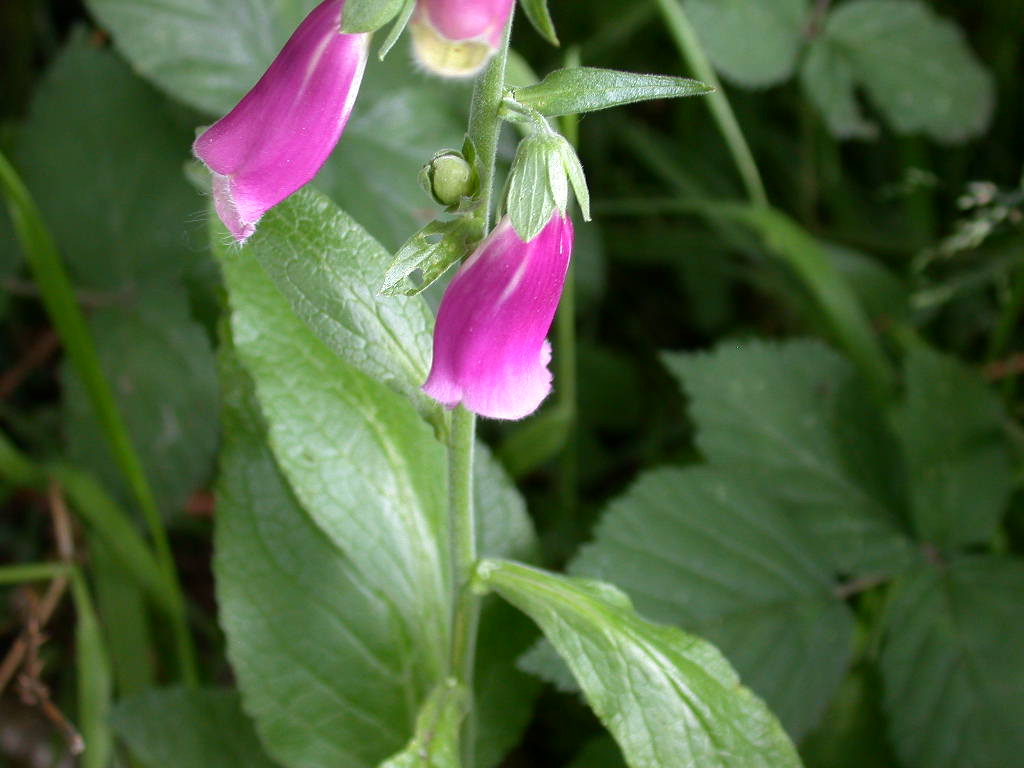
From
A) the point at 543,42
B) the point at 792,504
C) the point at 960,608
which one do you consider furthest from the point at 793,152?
the point at 960,608

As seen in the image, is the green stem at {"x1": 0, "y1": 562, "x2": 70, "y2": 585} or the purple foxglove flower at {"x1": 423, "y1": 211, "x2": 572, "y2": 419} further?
the green stem at {"x1": 0, "y1": 562, "x2": 70, "y2": 585}

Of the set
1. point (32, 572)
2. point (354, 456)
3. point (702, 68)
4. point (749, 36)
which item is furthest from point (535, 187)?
point (749, 36)

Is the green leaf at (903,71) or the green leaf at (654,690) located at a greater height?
the green leaf at (903,71)

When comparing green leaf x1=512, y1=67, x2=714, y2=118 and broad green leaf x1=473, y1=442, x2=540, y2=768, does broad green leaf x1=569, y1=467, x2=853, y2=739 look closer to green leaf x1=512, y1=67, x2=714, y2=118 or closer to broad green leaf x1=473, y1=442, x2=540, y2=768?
broad green leaf x1=473, y1=442, x2=540, y2=768

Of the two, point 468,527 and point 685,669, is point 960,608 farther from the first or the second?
point 468,527

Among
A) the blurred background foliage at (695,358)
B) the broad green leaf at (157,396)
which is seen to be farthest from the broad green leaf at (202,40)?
the broad green leaf at (157,396)

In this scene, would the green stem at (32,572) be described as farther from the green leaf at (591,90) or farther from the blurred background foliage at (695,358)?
the green leaf at (591,90)

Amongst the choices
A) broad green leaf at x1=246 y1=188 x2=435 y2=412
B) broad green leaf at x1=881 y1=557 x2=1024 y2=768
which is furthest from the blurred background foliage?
broad green leaf at x1=246 y1=188 x2=435 y2=412
